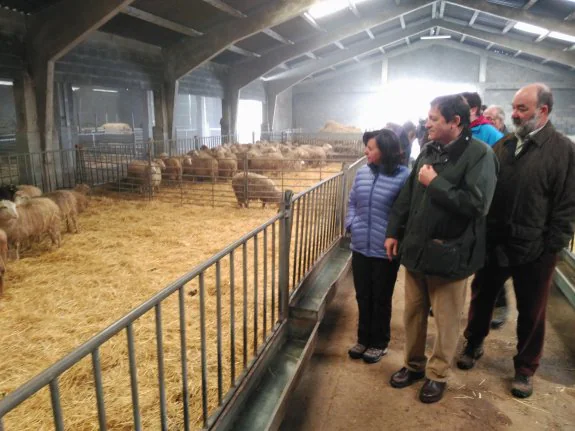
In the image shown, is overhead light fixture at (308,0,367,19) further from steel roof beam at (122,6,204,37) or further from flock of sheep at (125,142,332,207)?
flock of sheep at (125,142,332,207)

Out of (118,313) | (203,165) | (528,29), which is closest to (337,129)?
(528,29)

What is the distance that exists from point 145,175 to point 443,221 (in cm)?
822

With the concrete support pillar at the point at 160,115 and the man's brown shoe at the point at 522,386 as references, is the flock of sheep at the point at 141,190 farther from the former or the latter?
the man's brown shoe at the point at 522,386

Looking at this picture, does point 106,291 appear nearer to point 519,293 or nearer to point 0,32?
point 519,293

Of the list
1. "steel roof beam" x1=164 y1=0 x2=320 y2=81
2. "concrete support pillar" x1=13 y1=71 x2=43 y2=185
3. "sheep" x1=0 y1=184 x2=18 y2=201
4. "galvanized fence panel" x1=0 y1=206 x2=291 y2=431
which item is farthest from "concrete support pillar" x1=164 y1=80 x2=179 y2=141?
"galvanized fence panel" x1=0 y1=206 x2=291 y2=431

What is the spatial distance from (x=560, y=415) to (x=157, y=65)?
12862 millimetres

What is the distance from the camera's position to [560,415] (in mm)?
3016

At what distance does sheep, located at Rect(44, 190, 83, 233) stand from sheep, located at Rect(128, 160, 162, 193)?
245 centimetres

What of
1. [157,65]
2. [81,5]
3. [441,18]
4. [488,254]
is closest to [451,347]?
[488,254]

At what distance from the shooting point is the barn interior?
3178 mm

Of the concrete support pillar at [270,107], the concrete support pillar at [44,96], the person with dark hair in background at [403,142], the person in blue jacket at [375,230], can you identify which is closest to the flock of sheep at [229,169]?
the concrete support pillar at [44,96]

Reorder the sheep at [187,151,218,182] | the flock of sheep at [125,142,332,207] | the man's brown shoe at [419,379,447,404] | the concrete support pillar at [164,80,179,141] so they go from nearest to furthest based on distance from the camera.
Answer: the man's brown shoe at [419,379,447,404] → the flock of sheep at [125,142,332,207] → the sheep at [187,151,218,182] → the concrete support pillar at [164,80,179,141]

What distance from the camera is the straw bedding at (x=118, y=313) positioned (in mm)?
2832

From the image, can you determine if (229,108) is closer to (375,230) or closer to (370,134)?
(370,134)
